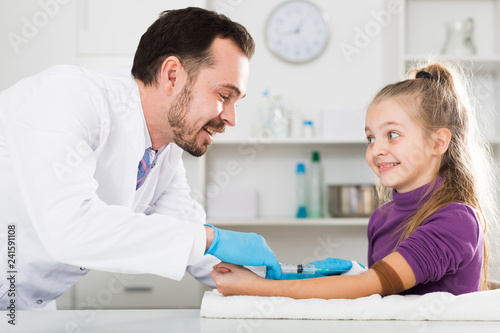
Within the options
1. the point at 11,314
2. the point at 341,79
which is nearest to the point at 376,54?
the point at 341,79

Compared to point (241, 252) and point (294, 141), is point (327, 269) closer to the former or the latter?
point (241, 252)

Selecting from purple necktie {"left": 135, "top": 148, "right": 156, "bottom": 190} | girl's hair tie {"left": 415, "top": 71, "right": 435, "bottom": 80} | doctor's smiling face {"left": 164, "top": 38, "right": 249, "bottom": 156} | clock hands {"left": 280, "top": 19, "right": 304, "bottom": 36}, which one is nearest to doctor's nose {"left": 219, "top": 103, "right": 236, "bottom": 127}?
doctor's smiling face {"left": 164, "top": 38, "right": 249, "bottom": 156}

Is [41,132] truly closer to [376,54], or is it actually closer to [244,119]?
[244,119]

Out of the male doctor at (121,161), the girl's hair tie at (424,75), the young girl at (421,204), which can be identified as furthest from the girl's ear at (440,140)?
the male doctor at (121,161)

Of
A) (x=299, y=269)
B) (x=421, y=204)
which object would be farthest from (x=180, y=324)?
(x=421, y=204)

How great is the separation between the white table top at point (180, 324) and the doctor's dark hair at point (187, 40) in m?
0.72

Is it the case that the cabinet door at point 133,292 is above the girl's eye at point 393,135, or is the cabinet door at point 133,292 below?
below

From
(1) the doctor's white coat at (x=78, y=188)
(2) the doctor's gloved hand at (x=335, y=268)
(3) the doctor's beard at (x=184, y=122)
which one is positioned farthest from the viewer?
(3) the doctor's beard at (x=184, y=122)

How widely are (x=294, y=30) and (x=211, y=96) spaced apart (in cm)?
158

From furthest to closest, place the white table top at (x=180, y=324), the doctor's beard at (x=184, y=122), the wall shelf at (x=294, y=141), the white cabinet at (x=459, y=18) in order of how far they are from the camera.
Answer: the white cabinet at (x=459, y=18), the wall shelf at (x=294, y=141), the doctor's beard at (x=184, y=122), the white table top at (x=180, y=324)

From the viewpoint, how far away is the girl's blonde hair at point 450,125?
1084 mm

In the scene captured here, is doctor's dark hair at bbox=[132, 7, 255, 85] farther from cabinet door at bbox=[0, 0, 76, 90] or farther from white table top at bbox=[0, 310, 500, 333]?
cabinet door at bbox=[0, 0, 76, 90]

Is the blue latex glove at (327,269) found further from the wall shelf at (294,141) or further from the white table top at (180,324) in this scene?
the wall shelf at (294,141)

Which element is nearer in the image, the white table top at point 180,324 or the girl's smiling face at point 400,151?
the white table top at point 180,324
